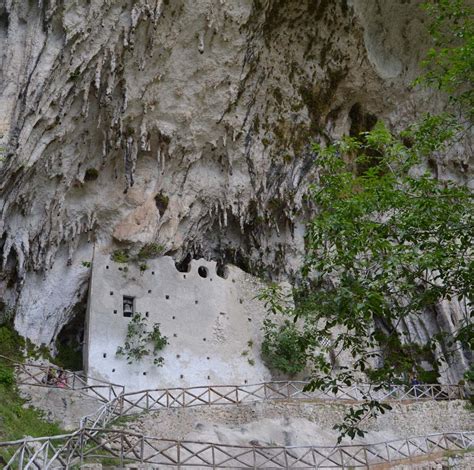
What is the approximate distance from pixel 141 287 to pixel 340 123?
35.8 feet

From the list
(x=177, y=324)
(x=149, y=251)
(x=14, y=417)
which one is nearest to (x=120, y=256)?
(x=149, y=251)

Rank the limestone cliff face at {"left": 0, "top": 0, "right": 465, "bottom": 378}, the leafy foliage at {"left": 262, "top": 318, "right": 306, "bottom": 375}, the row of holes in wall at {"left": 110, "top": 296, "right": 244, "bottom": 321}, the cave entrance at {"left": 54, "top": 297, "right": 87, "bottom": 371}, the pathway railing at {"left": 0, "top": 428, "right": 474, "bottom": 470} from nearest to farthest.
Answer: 1. the pathway railing at {"left": 0, "top": 428, "right": 474, "bottom": 470}
2. the limestone cliff face at {"left": 0, "top": 0, "right": 465, "bottom": 378}
3. the row of holes in wall at {"left": 110, "top": 296, "right": 244, "bottom": 321}
4. the cave entrance at {"left": 54, "top": 297, "right": 87, "bottom": 371}
5. the leafy foliage at {"left": 262, "top": 318, "right": 306, "bottom": 375}

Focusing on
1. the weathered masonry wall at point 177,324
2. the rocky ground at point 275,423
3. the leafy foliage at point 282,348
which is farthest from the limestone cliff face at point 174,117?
the rocky ground at point 275,423

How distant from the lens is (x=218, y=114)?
20578mm

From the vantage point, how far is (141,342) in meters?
18.8

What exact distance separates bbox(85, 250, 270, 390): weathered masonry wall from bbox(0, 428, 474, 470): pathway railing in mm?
4892

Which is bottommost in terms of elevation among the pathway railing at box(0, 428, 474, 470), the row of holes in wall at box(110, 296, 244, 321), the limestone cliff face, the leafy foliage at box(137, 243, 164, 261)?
the pathway railing at box(0, 428, 474, 470)

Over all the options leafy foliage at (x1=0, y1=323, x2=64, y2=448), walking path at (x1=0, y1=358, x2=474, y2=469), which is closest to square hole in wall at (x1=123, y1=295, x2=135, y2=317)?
walking path at (x1=0, y1=358, x2=474, y2=469)

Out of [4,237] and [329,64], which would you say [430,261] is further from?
[329,64]

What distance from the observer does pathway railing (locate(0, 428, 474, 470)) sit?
1001 cm

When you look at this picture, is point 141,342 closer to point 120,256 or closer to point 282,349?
point 120,256

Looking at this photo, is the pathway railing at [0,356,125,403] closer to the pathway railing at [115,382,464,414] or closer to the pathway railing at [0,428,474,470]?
the pathway railing at [115,382,464,414]

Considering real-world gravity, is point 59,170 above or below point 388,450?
above

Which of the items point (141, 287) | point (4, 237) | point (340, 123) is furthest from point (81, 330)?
point (340, 123)
